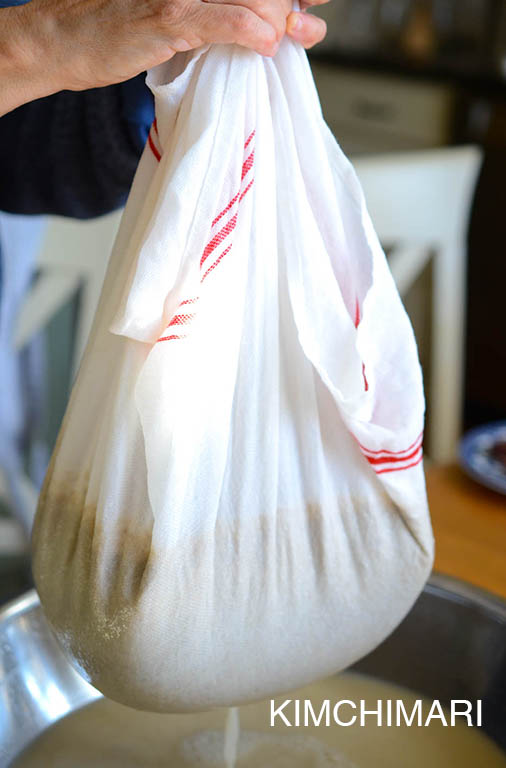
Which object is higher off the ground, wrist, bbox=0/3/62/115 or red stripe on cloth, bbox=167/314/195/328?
wrist, bbox=0/3/62/115

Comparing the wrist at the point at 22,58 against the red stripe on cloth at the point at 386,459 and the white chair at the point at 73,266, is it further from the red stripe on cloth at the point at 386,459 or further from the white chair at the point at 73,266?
the white chair at the point at 73,266

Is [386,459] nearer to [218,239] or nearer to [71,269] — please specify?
[218,239]

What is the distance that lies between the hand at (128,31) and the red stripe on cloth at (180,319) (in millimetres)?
122

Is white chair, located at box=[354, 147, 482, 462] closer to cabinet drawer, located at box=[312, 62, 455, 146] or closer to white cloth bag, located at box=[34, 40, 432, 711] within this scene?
white cloth bag, located at box=[34, 40, 432, 711]

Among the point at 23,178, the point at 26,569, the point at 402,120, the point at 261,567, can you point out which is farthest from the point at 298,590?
the point at 402,120

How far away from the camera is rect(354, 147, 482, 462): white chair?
1.30 metres

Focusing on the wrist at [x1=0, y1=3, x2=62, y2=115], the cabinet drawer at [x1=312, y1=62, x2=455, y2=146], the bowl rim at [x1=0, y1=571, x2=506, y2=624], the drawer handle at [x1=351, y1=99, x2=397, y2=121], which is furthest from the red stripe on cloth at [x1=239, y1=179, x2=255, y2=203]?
the drawer handle at [x1=351, y1=99, x2=397, y2=121]

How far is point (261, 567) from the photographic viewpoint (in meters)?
0.48

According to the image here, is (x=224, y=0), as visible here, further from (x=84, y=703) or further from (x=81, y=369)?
(x=84, y=703)

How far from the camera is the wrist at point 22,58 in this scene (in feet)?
1.57

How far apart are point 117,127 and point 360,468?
0.99 ft

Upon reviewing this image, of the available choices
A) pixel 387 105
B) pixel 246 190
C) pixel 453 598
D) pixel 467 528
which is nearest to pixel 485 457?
pixel 467 528

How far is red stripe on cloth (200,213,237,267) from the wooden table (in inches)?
15.0

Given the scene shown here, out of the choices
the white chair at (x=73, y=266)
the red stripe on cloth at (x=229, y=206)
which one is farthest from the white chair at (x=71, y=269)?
the red stripe on cloth at (x=229, y=206)
